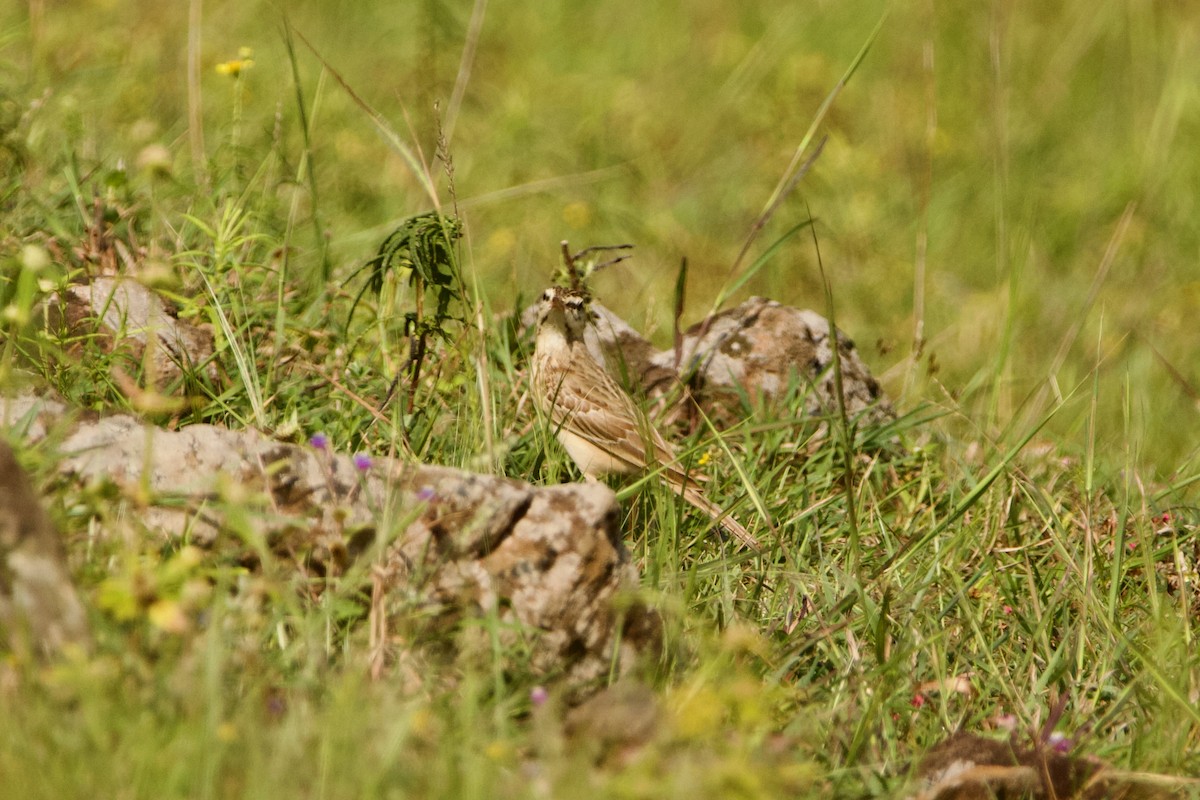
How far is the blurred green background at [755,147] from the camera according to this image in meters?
6.42

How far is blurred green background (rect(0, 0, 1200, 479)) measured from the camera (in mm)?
6418

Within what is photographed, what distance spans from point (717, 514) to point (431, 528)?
132cm

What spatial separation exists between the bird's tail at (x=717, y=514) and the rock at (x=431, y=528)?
2.92ft

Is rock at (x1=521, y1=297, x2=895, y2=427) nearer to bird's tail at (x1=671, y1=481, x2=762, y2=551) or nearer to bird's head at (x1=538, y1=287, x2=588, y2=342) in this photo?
bird's head at (x1=538, y1=287, x2=588, y2=342)

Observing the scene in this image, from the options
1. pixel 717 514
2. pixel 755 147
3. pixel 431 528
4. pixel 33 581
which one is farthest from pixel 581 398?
pixel 755 147

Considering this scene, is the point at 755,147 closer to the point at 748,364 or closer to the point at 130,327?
the point at 748,364

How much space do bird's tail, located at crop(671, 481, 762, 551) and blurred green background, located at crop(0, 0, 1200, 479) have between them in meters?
1.44

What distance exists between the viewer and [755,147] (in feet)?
32.5

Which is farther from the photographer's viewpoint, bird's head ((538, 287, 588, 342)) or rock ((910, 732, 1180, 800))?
bird's head ((538, 287, 588, 342))

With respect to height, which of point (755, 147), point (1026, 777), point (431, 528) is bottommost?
point (1026, 777)

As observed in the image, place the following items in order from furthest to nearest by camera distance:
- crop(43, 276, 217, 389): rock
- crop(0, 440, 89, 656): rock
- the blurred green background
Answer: the blurred green background < crop(43, 276, 217, 389): rock < crop(0, 440, 89, 656): rock

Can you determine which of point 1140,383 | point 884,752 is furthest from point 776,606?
point 1140,383

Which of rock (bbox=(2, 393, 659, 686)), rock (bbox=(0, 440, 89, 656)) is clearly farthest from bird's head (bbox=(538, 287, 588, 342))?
rock (bbox=(0, 440, 89, 656))

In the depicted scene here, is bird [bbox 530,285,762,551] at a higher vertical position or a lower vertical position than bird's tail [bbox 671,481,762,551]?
higher
